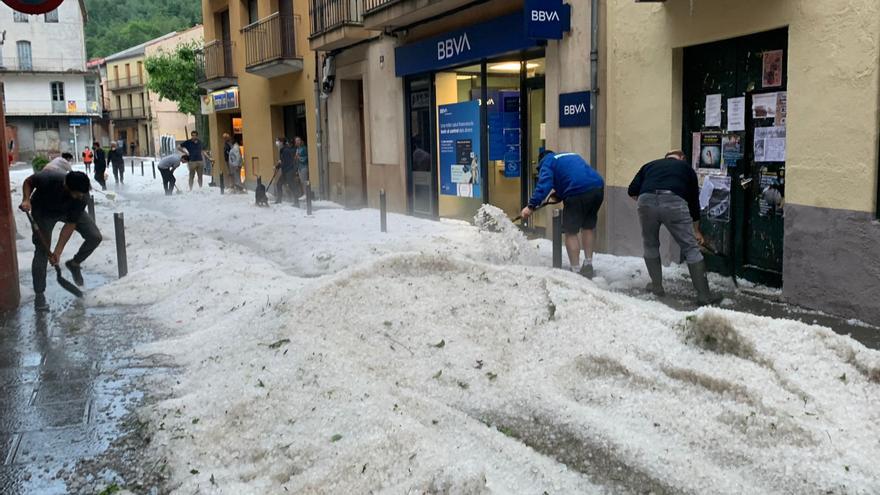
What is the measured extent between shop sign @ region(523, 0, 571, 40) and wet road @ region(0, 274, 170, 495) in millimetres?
6196

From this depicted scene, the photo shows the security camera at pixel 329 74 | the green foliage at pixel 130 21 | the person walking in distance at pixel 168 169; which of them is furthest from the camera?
the green foliage at pixel 130 21

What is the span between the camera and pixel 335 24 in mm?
16703

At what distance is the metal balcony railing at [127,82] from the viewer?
7431cm

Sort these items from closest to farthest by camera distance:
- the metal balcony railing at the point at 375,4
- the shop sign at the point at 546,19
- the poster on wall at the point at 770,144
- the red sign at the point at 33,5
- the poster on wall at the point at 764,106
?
the red sign at the point at 33,5 → the poster on wall at the point at 770,144 → the poster on wall at the point at 764,106 → the shop sign at the point at 546,19 → the metal balcony railing at the point at 375,4

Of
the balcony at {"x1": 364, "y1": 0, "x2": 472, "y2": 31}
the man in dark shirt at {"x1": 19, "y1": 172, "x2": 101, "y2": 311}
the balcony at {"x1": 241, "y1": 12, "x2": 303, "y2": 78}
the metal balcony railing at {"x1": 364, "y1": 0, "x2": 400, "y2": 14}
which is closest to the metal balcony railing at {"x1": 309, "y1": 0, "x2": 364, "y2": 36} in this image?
the metal balcony railing at {"x1": 364, "y1": 0, "x2": 400, "y2": 14}

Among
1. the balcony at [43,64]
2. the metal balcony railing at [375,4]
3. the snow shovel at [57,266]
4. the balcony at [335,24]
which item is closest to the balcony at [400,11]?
the metal balcony railing at [375,4]

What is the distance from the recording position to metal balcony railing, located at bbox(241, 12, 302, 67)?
804 inches

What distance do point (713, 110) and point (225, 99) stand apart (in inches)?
847

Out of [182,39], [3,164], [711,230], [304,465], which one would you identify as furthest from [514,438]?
[182,39]

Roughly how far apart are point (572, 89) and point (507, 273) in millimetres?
4623

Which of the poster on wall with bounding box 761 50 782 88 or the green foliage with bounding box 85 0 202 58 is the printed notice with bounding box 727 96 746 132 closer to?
the poster on wall with bounding box 761 50 782 88

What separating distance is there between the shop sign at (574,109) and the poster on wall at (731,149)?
2258 millimetres

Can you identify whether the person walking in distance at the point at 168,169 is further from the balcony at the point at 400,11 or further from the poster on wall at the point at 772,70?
the poster on wall at the point at 772,70

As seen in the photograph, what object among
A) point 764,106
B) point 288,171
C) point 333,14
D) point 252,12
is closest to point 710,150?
point 764,106
